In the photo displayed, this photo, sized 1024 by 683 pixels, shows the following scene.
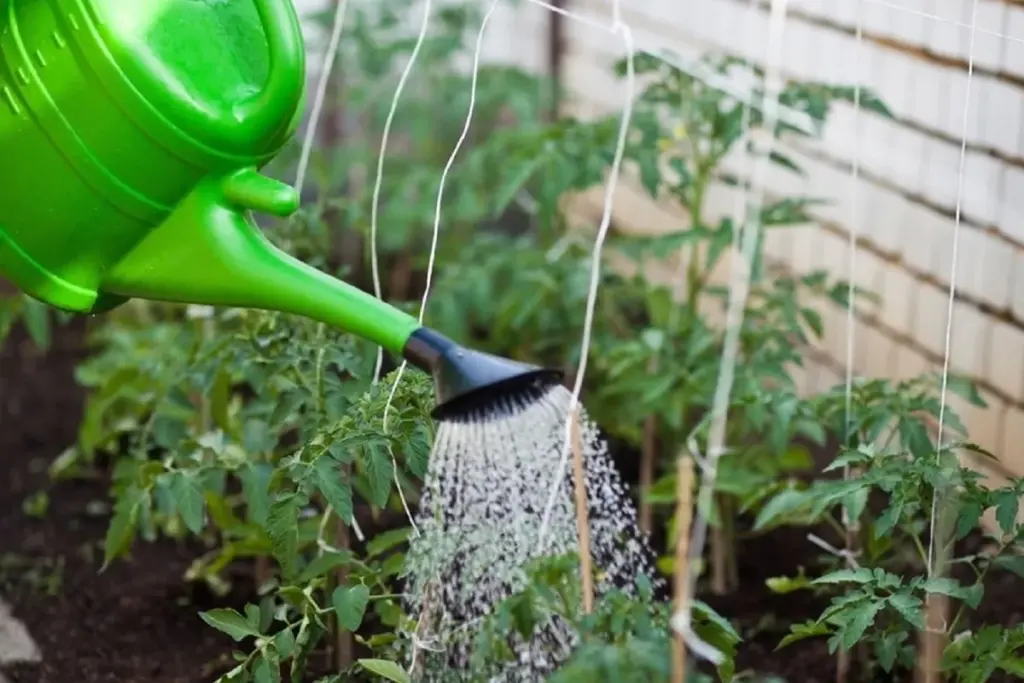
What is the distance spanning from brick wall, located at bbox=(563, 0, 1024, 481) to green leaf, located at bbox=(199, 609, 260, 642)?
1124 mm

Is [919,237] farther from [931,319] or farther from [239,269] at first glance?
[239,269]

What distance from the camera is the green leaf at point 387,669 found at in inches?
71.4

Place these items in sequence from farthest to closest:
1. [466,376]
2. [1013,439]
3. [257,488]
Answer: [1013,439], [257,488], [466,376]

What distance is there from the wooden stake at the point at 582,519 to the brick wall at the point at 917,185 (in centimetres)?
96

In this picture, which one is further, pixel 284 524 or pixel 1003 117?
pixel 1003 117

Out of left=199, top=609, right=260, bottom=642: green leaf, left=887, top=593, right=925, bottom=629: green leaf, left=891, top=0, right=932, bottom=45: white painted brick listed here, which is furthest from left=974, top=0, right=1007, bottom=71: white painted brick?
left=199, top=609, right=260, bottom=642: green leaf

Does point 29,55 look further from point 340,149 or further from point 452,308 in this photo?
point 340,149

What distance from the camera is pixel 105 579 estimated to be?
2.65 m

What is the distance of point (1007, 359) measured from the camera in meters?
2.66

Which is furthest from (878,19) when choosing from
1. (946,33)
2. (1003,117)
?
(1003,117)

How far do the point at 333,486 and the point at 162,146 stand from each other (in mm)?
433

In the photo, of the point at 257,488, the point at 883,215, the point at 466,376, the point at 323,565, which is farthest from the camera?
the point at 883,215

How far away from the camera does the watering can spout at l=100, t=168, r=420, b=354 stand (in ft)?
5.55

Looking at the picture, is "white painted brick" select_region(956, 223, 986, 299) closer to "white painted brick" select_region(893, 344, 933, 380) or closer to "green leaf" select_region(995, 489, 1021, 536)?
"white painted brick" select_region(893, 344, 933, 380)
